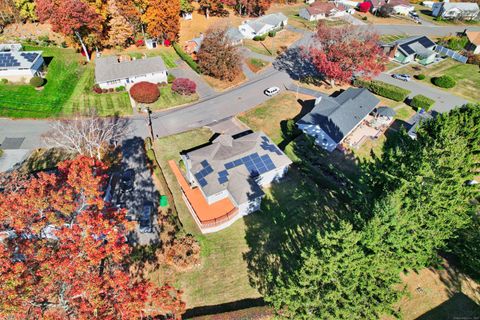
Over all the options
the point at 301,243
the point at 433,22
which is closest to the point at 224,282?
the point at 301,243

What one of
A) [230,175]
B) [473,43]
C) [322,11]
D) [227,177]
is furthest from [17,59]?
[473,43]

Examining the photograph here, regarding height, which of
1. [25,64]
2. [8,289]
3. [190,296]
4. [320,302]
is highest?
[8,289]

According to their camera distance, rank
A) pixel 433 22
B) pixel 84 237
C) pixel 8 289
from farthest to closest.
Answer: pixel 433 22 → pixel 84 237 → pixel 8 289

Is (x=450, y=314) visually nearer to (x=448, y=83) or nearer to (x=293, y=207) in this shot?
(x=293, y=207)

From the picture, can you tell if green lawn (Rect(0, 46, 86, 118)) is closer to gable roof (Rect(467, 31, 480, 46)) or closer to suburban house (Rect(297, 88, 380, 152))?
suburban house (Rect(297, 88, 380, 152))

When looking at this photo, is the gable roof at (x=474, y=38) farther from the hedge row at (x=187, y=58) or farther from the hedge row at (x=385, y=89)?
the hedge row at (x=187, y=58)

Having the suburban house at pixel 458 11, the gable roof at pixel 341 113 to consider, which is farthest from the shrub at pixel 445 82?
the suburban house at pixel 458 11

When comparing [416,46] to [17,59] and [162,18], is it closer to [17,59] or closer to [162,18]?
[162,18]
